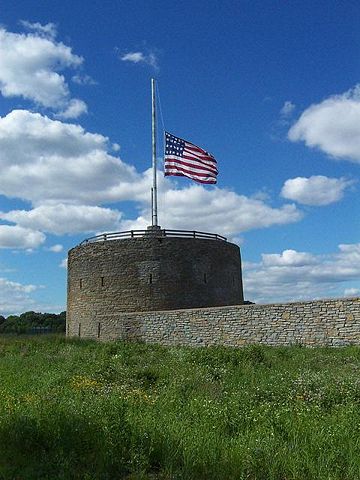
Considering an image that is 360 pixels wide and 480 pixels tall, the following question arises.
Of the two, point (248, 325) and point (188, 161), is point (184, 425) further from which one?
point (188, 161)

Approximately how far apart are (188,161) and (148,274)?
21.0 ft

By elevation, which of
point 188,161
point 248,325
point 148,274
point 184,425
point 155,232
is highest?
point 188,161

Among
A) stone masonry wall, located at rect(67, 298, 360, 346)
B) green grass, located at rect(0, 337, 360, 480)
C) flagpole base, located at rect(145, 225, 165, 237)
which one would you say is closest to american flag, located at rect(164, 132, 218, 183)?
flagpole base, located at rect(145, 225, 165, 237)

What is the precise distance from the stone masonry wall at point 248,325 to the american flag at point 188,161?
714cm

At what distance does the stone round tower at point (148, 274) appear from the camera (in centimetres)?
2714

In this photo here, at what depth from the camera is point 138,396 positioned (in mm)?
9359

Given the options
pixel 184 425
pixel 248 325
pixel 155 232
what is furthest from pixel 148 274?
pixel 184 425

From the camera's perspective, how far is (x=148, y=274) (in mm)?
27141

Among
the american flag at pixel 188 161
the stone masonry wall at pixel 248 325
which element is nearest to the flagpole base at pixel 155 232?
the american flag at pixel 188 161

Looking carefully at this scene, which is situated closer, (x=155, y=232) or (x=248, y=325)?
(x=248, y=325)

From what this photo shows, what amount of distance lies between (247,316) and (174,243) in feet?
28.5

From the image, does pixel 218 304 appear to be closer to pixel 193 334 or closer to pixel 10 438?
pixel 193 334

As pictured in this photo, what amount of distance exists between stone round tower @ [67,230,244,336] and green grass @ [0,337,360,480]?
→ 14364 mm

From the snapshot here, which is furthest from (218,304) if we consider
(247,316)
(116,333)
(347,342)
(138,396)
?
(138,396)
